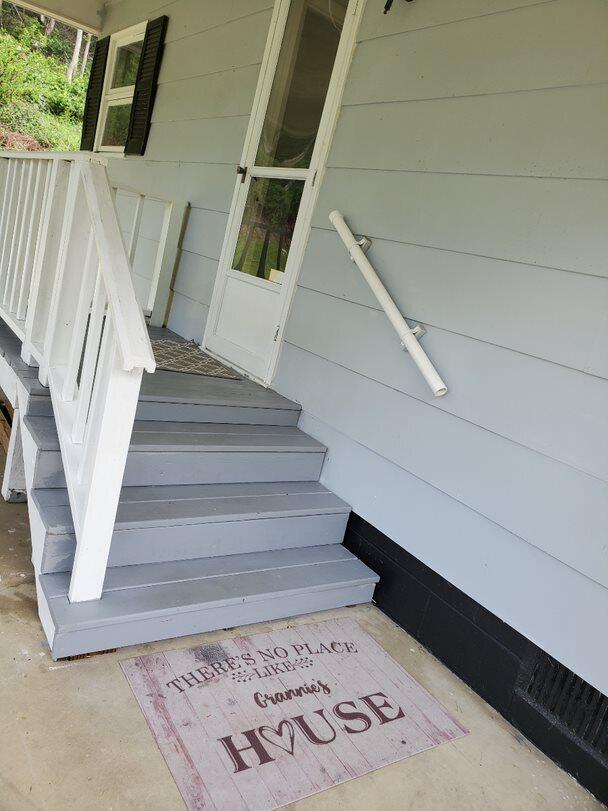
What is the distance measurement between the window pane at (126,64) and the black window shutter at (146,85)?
0.76 feet

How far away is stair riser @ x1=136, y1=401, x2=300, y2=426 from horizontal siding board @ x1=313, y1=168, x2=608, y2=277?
0.93 meters

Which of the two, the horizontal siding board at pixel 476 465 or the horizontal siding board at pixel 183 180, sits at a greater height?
the horizontal siding board at pixel 183 180

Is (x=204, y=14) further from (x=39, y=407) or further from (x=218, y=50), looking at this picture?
(x=39, y=407)

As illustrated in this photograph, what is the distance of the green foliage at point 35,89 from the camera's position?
11.4m

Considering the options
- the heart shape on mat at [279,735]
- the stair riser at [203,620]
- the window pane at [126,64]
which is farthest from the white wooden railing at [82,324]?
the window pane at [126,64]

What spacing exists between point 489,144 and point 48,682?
2247 millimetres

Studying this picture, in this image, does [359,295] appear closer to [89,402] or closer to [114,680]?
[89,402]

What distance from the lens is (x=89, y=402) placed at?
1827 millimetres

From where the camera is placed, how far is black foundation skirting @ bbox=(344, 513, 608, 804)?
5.72ft

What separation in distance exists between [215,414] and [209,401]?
0.07m

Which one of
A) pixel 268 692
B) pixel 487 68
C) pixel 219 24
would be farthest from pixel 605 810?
pixel 219 24

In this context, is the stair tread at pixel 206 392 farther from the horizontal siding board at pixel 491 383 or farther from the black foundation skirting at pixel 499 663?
the black foundation skirting at pixel 499 663

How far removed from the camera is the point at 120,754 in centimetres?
145

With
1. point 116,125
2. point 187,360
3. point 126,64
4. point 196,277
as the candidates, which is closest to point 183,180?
point 196,277
